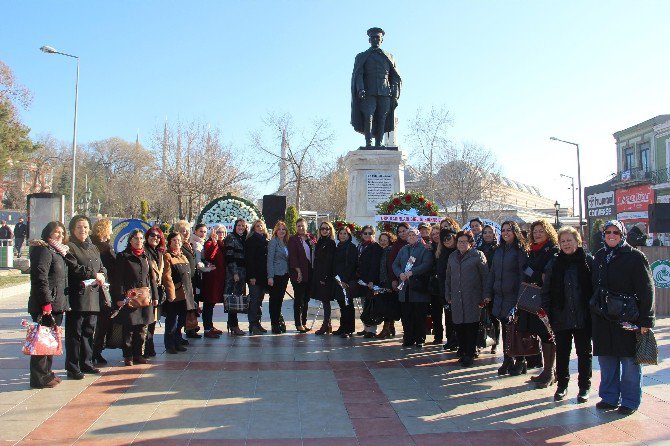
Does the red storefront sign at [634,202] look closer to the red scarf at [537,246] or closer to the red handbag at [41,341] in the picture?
the red scarf at [537,246]

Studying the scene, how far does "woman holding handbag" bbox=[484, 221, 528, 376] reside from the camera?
6680 mm

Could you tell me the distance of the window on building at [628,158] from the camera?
4484 cm

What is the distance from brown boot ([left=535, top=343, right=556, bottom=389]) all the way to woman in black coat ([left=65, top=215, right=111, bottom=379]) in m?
4.96

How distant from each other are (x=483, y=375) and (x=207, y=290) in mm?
4484

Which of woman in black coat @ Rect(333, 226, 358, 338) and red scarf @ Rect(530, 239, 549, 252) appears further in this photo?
woman in black coat @ Rect(333, 226, 358, 338)

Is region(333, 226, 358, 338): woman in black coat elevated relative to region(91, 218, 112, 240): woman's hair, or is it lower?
lower

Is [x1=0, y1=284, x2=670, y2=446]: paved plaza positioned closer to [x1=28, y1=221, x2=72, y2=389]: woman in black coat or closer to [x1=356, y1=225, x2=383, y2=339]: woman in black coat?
[x1=28, y1=221, x2=72, y2=389]: woman in black coat

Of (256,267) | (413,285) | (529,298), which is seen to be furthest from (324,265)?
(529,298)

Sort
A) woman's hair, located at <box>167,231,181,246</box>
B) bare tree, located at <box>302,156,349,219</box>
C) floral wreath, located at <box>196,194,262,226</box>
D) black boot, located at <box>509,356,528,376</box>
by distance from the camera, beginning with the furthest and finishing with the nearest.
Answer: bare tree, located at <box>302,156,349,219</box>
floral wreath, located at <box>196,194,262,226</box>
woman's hair, located at <box>167,231,181,246</box>
black boot, located at <box>509,356,528,376</box>

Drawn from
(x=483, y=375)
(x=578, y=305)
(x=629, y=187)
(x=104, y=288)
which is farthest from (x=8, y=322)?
(x=629, y=187)

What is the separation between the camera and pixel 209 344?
8.71 meters

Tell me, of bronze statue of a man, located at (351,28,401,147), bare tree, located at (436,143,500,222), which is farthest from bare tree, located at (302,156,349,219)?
bronze statue of a man, located at (351,28,401,147)

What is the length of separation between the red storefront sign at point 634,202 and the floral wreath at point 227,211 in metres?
33.7

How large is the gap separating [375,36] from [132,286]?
8.51m
